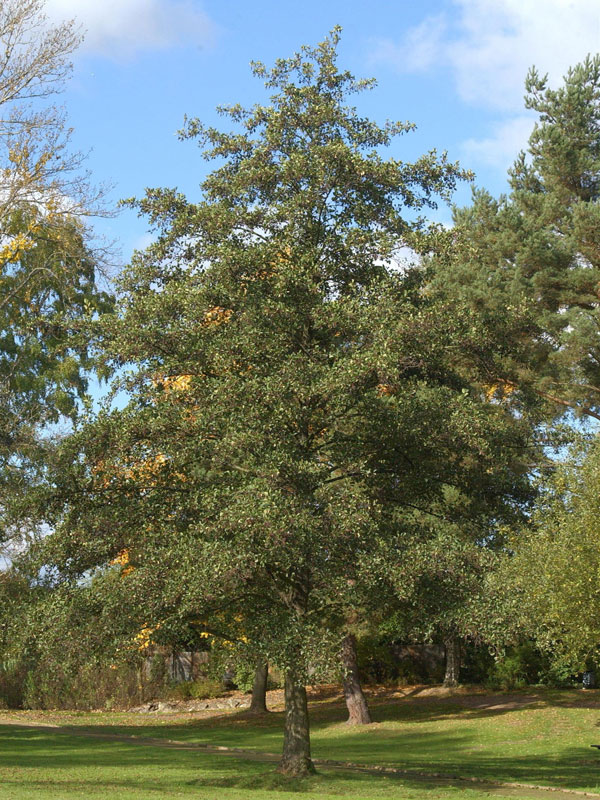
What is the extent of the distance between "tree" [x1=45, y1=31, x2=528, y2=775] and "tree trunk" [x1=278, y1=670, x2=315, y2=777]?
0.04 meters

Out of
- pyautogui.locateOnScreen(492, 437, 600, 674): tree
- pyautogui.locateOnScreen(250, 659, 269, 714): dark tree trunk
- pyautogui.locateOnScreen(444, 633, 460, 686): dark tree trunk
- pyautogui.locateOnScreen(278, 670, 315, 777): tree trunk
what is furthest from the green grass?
pyautogui.locateOnScreen(492, 437, 600, 674): tree

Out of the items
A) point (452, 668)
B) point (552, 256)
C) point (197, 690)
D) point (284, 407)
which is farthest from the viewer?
point (197, 690)

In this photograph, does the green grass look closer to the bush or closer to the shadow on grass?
the shadow on grass

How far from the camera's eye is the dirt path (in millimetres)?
15320

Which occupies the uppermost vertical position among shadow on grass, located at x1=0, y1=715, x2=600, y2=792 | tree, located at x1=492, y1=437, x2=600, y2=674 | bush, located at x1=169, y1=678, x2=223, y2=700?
tree, located at x1=492, y1=437, x2=600, y2=674

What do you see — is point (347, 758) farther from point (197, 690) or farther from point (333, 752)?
point (197, 690)

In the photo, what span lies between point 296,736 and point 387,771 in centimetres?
313

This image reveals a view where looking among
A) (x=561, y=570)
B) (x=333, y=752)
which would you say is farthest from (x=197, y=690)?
(x=561, y=570)

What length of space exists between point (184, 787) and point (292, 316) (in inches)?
326

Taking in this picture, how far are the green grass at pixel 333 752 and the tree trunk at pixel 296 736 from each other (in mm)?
344

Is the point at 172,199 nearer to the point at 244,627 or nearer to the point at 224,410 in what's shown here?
the point at 224,410

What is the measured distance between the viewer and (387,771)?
61.1 feet

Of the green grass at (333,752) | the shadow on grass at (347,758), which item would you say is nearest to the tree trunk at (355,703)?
the green grass at (333,752)

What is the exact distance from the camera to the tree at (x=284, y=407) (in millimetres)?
14055
